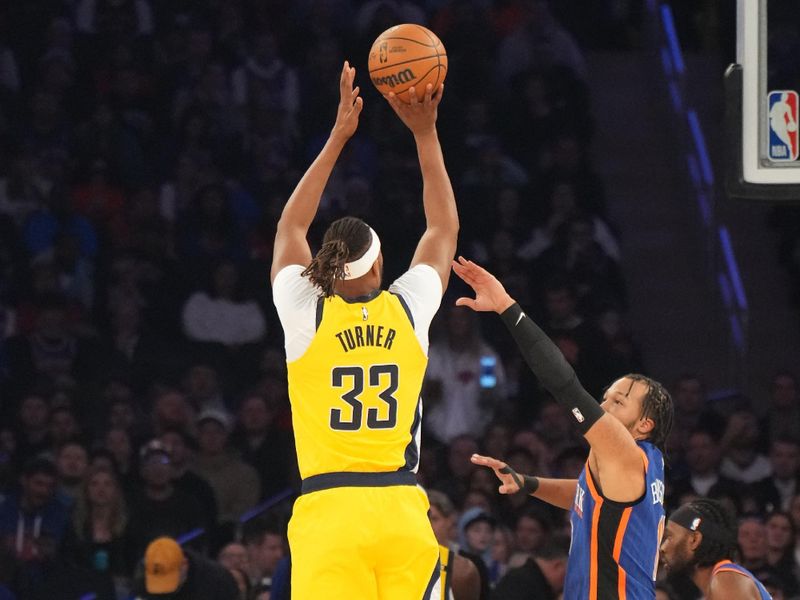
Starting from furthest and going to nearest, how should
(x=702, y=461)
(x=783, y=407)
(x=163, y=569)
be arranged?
1. (x=783, y=407)
2. (x=702, y=461)
3. (x=163, y=569)

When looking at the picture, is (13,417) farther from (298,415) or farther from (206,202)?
(298,415)

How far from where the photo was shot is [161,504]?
10258 millimetres

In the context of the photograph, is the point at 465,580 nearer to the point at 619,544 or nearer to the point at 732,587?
the point at 732,587

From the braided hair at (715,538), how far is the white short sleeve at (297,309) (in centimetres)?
197

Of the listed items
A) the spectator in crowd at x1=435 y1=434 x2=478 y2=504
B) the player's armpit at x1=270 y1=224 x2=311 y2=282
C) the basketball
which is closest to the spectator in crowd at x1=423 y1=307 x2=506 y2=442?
the spectator in crowd at x1=435 y1=434 x2=478 y2=504

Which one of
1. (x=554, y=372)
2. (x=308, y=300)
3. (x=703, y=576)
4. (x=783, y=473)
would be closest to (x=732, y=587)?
(x=703, y=576)


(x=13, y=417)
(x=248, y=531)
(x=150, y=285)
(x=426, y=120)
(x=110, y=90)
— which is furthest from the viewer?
(x=110, y=90)

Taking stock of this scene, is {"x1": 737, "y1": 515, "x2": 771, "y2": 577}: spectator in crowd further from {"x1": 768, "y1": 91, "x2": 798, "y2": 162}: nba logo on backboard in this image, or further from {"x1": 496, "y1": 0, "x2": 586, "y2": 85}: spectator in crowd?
{"x1": 496, "y1": 0, "x2": 586, "y2": 85}: spectator in crowd

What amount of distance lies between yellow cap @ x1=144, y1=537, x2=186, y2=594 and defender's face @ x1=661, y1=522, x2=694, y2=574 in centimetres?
319

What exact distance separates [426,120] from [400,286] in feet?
2.49

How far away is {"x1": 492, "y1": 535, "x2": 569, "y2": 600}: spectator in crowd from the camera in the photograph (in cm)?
851

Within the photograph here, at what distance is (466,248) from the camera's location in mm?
12992

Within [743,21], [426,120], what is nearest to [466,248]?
[743,21]

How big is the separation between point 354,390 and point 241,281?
682cm
